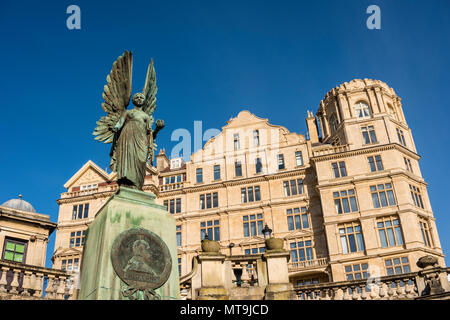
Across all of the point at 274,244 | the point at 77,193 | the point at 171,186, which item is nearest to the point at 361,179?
the point at 171,186

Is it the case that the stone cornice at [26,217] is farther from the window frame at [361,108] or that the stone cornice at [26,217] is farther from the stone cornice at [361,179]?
the window frame at [361,108]

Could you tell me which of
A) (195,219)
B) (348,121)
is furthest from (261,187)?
(348,121)

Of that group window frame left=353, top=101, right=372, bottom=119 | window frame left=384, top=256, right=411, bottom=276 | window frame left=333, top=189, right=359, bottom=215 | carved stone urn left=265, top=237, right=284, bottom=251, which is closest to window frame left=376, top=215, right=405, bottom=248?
window frame left=384, top=256, right=411, bottom=276

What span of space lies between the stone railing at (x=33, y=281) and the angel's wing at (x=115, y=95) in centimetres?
577

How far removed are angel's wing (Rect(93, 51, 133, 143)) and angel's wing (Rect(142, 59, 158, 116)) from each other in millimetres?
566

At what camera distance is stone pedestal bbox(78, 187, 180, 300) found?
845 cm

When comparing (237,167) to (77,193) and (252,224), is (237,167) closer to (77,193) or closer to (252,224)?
(252,224)

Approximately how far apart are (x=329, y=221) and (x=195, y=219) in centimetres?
1278

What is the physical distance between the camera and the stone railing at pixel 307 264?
128 feet

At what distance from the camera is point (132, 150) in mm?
10391

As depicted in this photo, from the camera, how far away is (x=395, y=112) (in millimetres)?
46375

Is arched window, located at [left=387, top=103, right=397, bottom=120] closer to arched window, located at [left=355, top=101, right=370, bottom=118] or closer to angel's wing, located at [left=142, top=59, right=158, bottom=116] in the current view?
arched window, located at [left=355, top=101, right=370, bottom=118]
